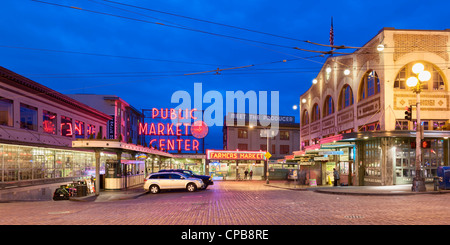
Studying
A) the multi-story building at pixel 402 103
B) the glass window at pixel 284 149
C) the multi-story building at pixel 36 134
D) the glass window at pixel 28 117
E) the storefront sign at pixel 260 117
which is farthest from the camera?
the glass window at pixel 284 149

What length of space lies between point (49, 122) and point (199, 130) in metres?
31.8

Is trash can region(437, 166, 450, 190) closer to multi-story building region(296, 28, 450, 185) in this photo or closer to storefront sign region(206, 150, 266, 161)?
multi-story building region(296, 28, 450, 185)

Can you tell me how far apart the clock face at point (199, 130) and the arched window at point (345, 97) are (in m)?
30.7

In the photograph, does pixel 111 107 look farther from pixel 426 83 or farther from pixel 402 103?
pixel 426 83

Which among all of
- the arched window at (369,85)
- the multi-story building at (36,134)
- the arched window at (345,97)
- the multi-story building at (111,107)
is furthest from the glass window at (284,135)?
the arched window at (369,85)

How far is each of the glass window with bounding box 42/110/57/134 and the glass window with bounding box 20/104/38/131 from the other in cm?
162

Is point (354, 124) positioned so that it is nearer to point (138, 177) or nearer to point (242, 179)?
point (138, 177)

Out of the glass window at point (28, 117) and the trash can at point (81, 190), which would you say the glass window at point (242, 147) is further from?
the trash can at point (81, 190)

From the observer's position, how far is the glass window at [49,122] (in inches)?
1280

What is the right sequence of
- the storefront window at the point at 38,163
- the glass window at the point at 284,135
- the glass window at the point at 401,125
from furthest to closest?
the glass window at the point at 284,135 < the glass window at the point at 401,125 < the storefront window at the point at 38,163

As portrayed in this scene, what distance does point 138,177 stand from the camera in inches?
1411

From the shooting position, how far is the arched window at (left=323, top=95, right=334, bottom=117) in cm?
3950

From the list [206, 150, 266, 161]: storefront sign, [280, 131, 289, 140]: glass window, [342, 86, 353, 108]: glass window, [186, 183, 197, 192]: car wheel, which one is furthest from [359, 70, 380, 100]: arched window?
[280, 131, 289, 140]: glass window

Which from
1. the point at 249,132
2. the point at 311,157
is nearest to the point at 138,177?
the point at 311,157
